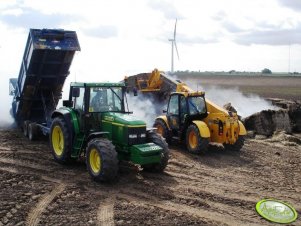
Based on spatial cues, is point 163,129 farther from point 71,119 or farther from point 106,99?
point 71,119

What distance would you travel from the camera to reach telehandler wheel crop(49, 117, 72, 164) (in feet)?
31.7

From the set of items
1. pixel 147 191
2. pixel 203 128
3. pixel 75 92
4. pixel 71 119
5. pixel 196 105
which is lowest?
pixel 147 191

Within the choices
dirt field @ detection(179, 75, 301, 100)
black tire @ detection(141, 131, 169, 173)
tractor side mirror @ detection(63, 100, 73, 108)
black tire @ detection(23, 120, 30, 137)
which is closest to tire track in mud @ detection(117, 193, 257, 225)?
black tire @ detection(141, 131, 169, 173)

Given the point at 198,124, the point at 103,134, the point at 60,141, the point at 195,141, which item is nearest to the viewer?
the point at 103,134

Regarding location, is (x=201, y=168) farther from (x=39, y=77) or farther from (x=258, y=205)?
(x=39, y=77)

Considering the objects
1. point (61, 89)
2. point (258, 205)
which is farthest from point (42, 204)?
Result: point (61, 89)

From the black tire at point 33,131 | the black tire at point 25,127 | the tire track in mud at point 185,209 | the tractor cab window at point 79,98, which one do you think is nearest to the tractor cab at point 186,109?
the tractor cab window at point 79,98

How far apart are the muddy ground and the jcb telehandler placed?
0.60 m

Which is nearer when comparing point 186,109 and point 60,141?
point 60,141

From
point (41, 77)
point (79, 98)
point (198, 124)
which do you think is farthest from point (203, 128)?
point (41, 77)

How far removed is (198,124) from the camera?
12.0 m

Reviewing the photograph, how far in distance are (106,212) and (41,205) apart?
50.2 inches

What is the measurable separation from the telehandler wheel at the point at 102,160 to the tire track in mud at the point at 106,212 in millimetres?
602

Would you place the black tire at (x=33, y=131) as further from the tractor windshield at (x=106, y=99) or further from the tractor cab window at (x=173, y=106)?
the tractor cab window at (x=173, y=106)
